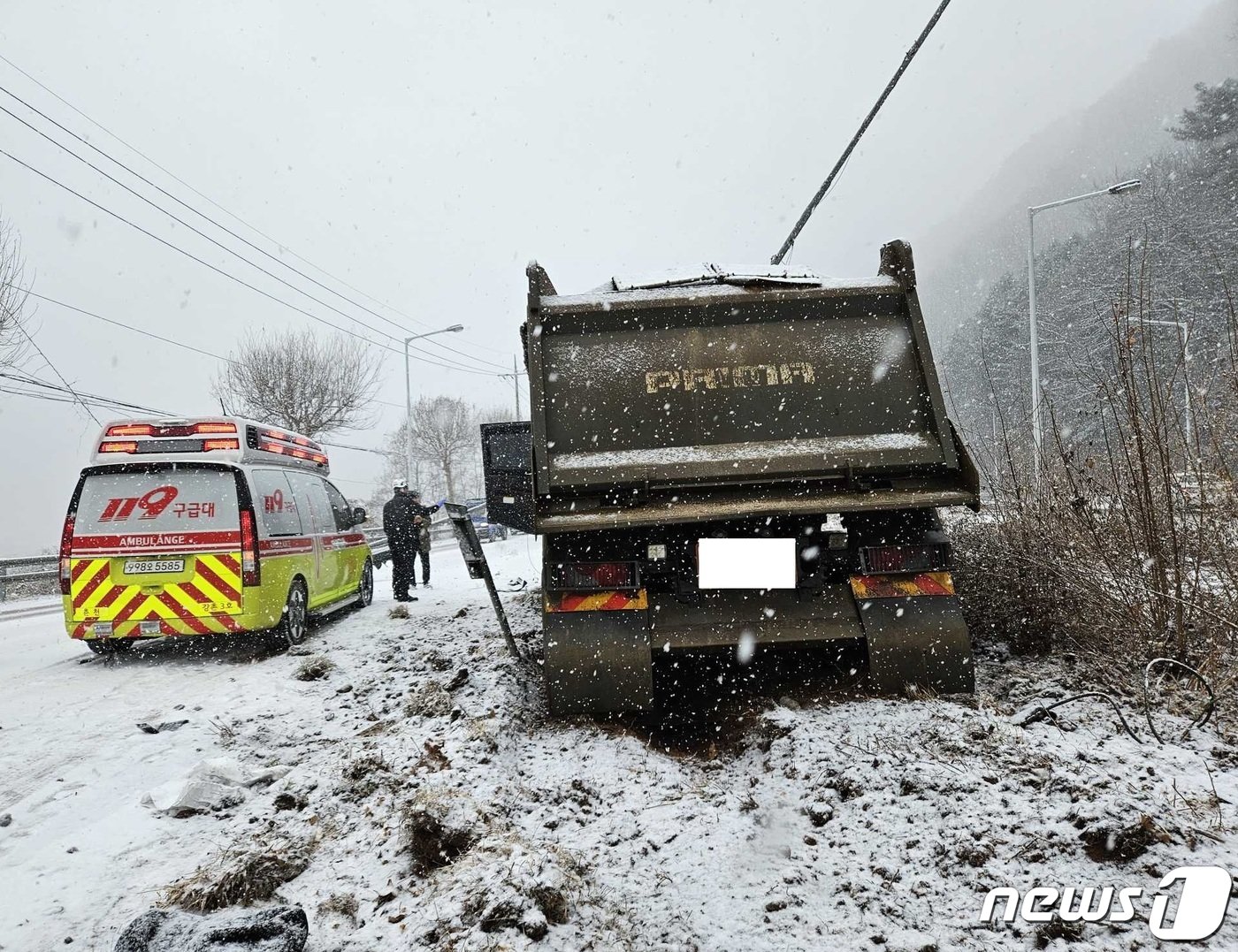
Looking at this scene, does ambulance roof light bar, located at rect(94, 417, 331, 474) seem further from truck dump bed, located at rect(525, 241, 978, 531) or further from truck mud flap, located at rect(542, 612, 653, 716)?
truck mud flap, located at rect(542, 612, 653, 716)

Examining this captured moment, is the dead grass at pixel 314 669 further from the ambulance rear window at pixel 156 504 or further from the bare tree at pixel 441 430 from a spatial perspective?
the bare tree at pixel 441 430

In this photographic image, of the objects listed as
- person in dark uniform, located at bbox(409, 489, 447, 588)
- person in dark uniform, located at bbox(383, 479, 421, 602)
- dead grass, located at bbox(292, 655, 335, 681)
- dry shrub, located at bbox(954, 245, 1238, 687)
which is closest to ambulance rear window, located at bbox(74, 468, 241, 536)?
dead grass, located at bbox(292, 655, 335, 681)

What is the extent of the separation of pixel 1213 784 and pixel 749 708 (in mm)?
2235

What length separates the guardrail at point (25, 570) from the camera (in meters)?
15.0

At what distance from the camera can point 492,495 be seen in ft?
21.4

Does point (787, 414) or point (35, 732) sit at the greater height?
point (787, 414)

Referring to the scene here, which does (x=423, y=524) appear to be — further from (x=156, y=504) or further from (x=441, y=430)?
(x=441, y=430)

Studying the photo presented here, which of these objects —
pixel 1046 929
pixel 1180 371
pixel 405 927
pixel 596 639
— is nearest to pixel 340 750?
pixel 596 639

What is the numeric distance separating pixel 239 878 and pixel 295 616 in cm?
507

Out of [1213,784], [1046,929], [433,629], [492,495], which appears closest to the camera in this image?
[1046,929]

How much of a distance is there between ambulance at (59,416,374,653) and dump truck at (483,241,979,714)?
3789 mm

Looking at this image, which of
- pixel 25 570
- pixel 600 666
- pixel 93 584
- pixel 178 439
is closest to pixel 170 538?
pixel 93 584

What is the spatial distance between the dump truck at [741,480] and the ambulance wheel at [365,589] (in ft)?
22.1

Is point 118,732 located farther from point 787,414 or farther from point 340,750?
point 787,414
